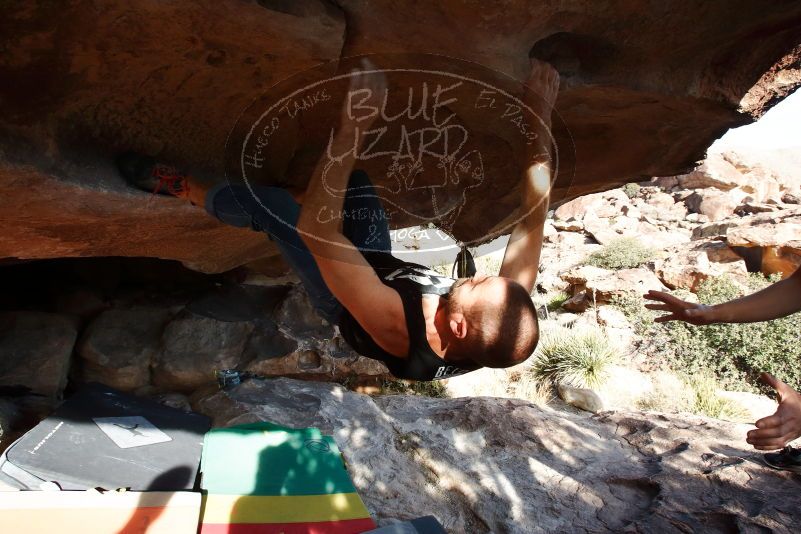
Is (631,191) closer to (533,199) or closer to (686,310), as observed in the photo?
(686,310)

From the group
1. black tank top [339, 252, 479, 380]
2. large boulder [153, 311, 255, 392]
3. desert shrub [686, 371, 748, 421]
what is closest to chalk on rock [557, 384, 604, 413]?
desert shrub [686, 371, 748, 421]

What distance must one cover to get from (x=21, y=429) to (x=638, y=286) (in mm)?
11215

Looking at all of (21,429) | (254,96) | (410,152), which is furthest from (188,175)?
(21,429)

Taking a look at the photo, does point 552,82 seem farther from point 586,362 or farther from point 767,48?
point 586,362

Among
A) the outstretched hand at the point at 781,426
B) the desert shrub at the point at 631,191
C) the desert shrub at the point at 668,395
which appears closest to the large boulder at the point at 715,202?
the desert shrub at the point at 631,191

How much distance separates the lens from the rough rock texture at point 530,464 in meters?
3.00

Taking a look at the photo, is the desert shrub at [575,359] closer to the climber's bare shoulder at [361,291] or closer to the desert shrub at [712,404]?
the desert shrub at [712,404]

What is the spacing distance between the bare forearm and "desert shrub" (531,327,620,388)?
20.9 ft

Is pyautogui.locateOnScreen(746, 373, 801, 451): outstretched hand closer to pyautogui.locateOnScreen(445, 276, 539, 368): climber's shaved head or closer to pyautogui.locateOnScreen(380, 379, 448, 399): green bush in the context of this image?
pyautogui.locateOnScreen(445, 276, 539, 368): climber's shaved head

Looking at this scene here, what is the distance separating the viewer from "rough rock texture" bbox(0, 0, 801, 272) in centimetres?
199

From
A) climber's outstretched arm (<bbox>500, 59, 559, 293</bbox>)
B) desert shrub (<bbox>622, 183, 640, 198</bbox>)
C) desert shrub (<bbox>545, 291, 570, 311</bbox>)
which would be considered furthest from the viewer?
desert shrub (<bbox>622, 183, 640, 198</bbox>)

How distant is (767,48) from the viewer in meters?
2.86

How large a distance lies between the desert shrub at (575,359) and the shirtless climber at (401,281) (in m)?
7.08

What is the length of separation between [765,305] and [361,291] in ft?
6.25
